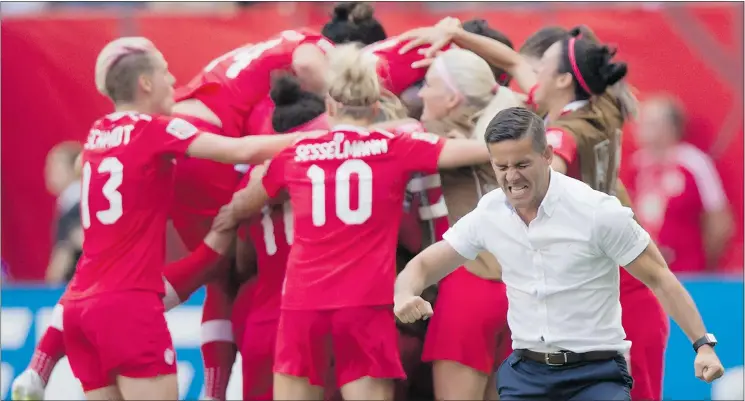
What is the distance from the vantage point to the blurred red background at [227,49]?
10406 mm

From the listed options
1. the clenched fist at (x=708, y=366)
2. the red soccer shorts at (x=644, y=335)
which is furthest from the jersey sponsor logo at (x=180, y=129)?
the clenched fist at (x=708, y=366)

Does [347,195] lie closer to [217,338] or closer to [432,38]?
[432,38]

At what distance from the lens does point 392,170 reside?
20.7 feet

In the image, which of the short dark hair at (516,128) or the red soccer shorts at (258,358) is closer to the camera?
the short dark hair at (516,128)

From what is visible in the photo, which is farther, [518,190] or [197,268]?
[197,268]

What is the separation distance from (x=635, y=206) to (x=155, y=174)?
495 cm

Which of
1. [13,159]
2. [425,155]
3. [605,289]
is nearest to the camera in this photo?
[605,289]

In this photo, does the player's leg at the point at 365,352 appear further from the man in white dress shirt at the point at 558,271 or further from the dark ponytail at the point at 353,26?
the dark ponytail at the point at 353,26

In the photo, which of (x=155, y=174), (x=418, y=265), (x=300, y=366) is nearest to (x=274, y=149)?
(x=155, y=174)

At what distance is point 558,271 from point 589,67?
175cm

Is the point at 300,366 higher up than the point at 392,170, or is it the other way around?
the point at 392,170

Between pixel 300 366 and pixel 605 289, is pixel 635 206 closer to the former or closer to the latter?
pixel 300 366

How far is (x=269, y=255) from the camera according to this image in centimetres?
701

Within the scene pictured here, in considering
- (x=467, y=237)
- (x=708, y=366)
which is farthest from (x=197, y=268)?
(x=708, y=366)
